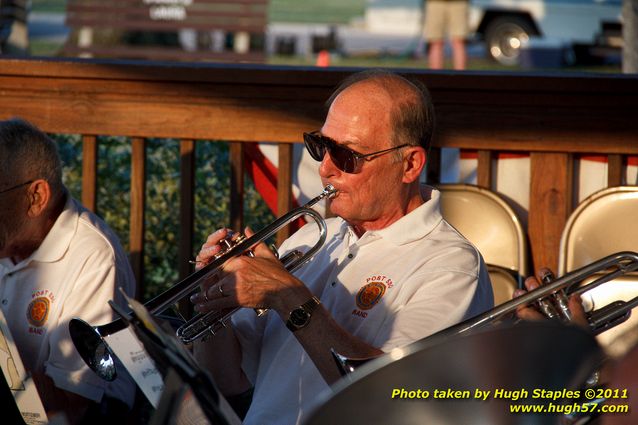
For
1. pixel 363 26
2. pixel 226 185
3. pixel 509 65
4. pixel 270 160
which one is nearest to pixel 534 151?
pixel 270 160

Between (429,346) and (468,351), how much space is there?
0.07 meters

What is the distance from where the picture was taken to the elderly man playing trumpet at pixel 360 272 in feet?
9.96

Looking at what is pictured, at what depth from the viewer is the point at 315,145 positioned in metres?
3.35

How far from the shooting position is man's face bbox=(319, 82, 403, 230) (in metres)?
3.27

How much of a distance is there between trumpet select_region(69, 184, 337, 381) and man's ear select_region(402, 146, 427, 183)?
23 centimetres

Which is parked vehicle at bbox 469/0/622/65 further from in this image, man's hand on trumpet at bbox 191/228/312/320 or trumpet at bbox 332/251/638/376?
man's hand on trumpet at bbox 191/228/312/320

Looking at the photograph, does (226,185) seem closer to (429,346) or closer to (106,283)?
(106,283)

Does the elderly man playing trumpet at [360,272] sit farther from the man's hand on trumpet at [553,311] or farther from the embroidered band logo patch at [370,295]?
the man's hand on trumpet at [553,311]

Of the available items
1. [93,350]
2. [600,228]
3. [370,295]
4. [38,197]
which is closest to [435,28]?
[600,228]

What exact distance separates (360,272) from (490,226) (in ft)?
3.42

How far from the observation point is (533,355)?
1.70m

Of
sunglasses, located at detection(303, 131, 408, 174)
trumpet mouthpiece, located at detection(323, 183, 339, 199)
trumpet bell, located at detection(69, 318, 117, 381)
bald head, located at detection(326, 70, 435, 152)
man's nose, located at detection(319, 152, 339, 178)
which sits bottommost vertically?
trumpet bell, located at detection(69, 318, 117, 381)

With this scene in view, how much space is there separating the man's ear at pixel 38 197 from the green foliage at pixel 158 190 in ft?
4.52

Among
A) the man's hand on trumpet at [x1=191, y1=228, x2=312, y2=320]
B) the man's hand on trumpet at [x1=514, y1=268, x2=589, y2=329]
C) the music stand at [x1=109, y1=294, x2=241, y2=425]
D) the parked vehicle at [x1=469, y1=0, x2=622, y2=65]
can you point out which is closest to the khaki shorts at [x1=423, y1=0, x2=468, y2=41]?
the parked vehicle at [x1=469, y1=0, x2=622, y2=65]
